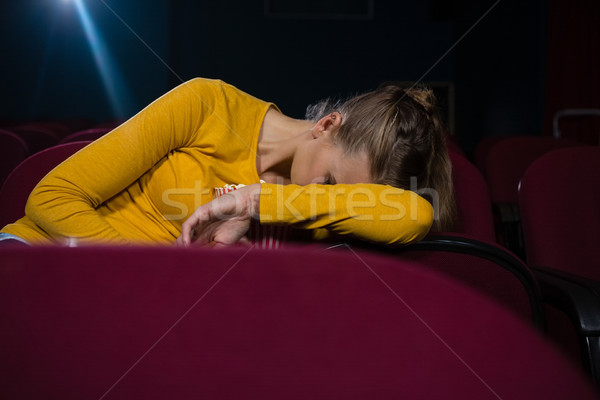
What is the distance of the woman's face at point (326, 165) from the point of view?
1.05 meters

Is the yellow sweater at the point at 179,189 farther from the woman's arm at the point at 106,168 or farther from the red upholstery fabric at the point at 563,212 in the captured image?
the red upholstery fabric at the point at 563,212

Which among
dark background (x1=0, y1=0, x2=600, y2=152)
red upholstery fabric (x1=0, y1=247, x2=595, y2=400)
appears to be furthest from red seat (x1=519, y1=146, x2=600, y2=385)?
dark background (x1=0, y1=0, x2=600, y2=152)

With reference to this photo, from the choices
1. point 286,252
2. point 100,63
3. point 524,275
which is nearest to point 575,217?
point 524,275

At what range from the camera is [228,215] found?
0.90 metres

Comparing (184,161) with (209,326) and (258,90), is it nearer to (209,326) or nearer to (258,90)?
(209,326)

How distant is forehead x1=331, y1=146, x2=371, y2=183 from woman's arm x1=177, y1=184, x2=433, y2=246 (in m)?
0.17

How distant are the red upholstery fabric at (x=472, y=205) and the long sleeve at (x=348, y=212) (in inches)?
21.1

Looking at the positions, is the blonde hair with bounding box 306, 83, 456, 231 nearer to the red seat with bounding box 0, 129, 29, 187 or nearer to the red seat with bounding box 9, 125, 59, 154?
the red seat with bounding box 0, 129, 29, 187

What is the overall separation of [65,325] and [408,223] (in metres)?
0.60

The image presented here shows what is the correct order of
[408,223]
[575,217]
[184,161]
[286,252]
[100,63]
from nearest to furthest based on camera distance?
[286,252] < [408,223] < [184,161] < [575,217] < [100,63]

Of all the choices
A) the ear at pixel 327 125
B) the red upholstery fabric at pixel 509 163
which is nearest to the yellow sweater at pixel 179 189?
the ear at pixel 327 125

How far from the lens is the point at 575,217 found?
138 centimetres

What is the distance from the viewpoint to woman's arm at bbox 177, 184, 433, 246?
31.4 inches

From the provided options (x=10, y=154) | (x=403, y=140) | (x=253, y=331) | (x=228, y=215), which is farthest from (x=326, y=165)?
(x=10, y=154)
